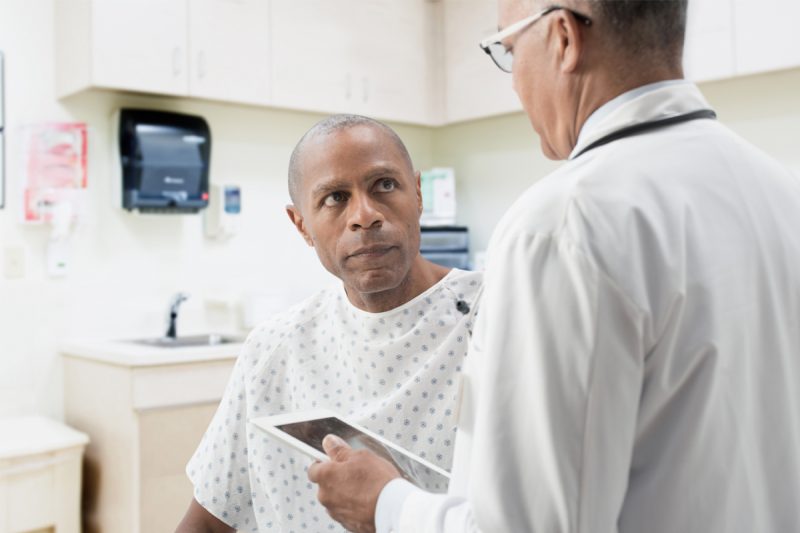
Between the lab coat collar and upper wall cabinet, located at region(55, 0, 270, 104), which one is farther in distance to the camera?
upper wall cabinet, located at region(55, 0, 270, 104)

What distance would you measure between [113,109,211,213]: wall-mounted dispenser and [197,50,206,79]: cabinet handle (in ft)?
0.71

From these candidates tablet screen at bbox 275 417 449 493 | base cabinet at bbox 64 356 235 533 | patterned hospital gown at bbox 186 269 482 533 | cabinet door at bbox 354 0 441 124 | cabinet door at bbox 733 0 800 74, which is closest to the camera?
tablet screen at bbox 275 417 449 493

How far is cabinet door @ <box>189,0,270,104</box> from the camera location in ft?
10.2

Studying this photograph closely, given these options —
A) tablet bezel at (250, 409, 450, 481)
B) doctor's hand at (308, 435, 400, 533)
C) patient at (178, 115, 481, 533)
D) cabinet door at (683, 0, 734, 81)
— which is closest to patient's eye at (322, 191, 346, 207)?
patient at (178, 115, 481, 533)

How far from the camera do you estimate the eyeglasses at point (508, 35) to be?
0.76 m

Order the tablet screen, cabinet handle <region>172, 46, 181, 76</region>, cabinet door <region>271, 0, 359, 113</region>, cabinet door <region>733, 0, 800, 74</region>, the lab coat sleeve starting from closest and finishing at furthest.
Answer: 1. the lab coat sleeve
2. the tablet screen
3. cabinet door <region>733, 0, 800, 74</region>
4. cabinet handle <region>172, 46, 181, 76</region>
5. cabinet door <region>271, 0, 359, 113</region>

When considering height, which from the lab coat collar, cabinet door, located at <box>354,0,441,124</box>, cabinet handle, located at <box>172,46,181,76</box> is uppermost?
cabinet door, located at <box>354,0,441,124</box>

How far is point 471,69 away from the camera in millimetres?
3869

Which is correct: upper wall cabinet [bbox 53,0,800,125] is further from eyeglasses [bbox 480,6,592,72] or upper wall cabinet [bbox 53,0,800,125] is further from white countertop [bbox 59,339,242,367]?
eyeglasses [bbox 480,6,592,72]

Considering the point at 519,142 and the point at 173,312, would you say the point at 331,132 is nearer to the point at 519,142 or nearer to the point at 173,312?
the point at 173,312

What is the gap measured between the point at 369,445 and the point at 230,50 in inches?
99.0

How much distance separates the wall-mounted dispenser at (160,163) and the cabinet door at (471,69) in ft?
4.35

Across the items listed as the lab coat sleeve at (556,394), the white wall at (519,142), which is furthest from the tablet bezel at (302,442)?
the white wall at (519,142)

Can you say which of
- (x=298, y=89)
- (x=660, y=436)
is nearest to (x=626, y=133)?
(x=660, y=436)
